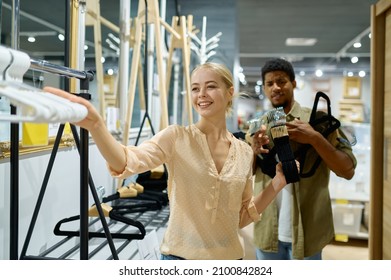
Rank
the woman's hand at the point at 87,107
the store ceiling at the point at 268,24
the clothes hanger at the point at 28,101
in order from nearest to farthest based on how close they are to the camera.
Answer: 1. the clothes hanger at the point at 28,101
2. the woman's hand at the point at 87,107
3. the store ceiling at the point at 268,24

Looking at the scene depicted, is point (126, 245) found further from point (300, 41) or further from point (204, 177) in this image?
point (300, 41)

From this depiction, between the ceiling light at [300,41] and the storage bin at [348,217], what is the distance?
50.9 inches

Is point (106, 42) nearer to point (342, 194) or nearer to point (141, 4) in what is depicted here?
point (141, 4)

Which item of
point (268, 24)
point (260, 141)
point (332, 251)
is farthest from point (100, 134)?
point (268, 24)

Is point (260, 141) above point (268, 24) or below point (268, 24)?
below

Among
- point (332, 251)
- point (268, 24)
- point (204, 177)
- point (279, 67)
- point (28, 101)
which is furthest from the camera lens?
point (268, 24)

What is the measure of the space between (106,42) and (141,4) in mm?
267

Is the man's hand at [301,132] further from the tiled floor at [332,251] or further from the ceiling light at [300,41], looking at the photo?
the ceiling light at [300,41]

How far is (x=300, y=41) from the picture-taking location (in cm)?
264

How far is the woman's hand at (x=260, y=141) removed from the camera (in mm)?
1178

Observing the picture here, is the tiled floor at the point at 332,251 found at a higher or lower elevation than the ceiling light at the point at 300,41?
lower

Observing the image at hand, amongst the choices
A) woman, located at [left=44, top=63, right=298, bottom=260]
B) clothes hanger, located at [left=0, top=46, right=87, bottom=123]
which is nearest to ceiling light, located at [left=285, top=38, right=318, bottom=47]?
woman, located at [left=44, top=63, right=298, bottom=260]

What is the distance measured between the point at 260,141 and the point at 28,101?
2.60 feet

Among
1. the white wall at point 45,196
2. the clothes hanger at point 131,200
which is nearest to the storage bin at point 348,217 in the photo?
the clothes hanger at point 131,200
